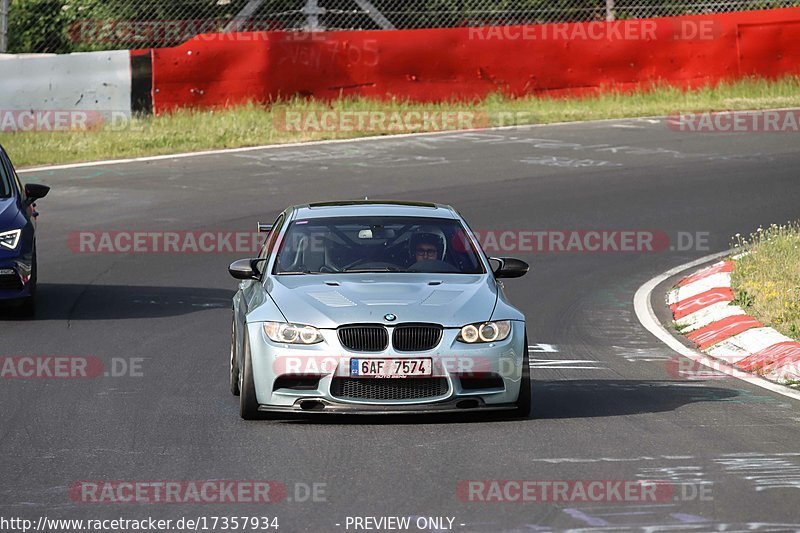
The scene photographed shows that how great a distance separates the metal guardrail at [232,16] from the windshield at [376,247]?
16374 mm

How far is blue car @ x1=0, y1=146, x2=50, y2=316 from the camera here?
1355 centimetres

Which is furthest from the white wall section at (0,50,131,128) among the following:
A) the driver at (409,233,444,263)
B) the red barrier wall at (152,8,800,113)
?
the driver at (409,233,444,263)

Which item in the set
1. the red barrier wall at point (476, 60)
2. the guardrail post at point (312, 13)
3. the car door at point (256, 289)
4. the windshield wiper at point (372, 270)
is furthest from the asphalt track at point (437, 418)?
the guardrail post at point (312, 13)

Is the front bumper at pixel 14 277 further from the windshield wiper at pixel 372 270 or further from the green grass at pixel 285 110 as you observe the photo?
the green grass at pixel 285 110

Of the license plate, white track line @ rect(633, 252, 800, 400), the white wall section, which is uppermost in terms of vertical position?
the white wall section

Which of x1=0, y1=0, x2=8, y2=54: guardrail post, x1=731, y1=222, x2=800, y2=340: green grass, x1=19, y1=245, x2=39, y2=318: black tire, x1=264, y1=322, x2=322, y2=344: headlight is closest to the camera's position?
x1=264, y1=322, x2=322, y2=344: headlight

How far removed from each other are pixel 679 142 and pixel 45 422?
16.7 m

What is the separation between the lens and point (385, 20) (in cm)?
2698

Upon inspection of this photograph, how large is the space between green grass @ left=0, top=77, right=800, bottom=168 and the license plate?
49.0 feet

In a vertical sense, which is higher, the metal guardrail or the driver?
the metal guardrail

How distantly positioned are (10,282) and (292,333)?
17.2ft

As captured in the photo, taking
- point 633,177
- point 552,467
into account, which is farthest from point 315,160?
point 552,467

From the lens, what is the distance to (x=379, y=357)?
8.97 metres

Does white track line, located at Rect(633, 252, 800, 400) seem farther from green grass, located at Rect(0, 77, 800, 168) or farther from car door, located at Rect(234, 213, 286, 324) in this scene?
green grass, located at Rect(0, 77, 800, 168)
